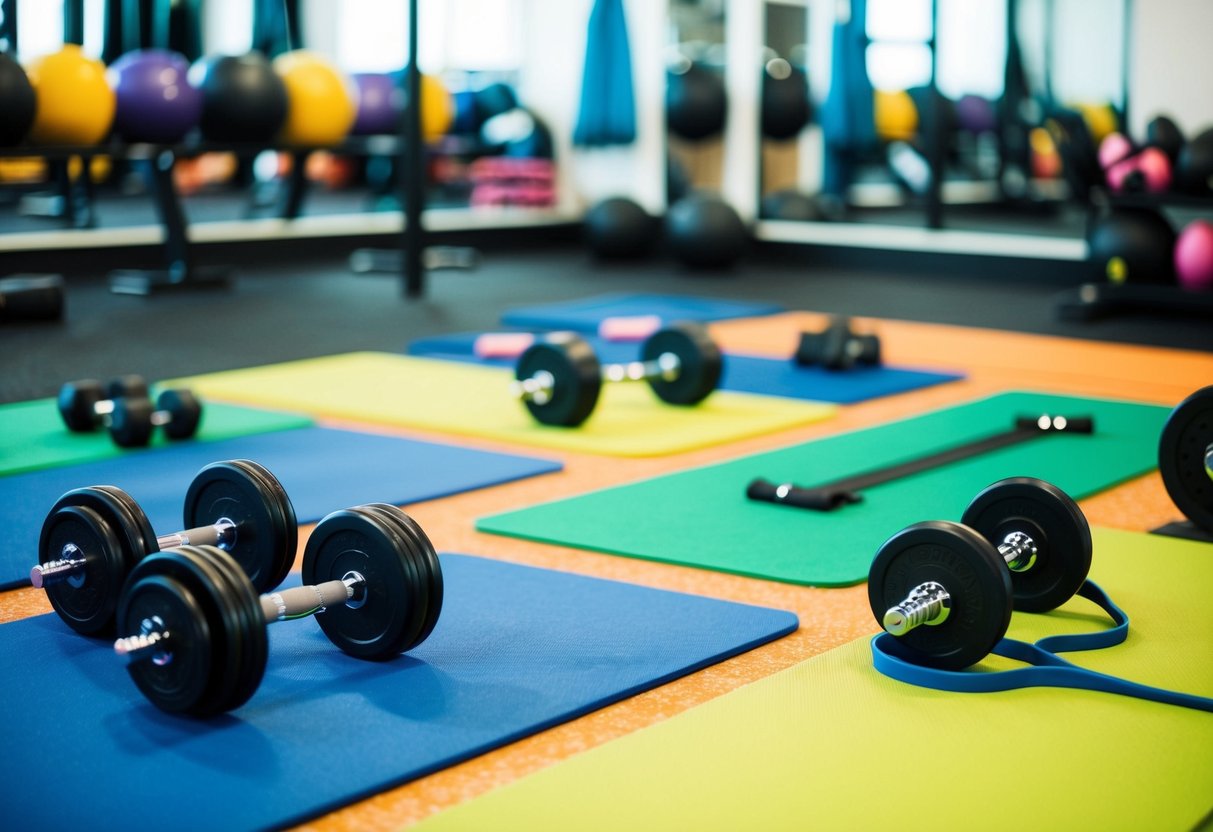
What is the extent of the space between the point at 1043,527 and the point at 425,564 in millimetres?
836

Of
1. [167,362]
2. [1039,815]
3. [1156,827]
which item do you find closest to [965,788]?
[1039,815]

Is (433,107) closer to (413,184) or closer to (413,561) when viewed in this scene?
(413,184)

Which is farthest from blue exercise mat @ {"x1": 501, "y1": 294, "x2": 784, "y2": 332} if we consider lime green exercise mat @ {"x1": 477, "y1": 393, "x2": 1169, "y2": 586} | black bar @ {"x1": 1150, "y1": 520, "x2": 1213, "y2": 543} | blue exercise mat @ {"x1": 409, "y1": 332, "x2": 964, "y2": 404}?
black bar @ {"x1": 1150, "y1": 520, "x2": 1213, "y2": 543}

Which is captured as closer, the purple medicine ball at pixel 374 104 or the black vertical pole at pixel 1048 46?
the purple medicine ball at pixel 374 104

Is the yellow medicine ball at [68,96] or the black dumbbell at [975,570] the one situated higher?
the yellow medicine ball at [68,96]

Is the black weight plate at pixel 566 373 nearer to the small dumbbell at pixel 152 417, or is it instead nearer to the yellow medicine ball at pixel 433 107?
Result: the small dumbbell at pixel 152 417

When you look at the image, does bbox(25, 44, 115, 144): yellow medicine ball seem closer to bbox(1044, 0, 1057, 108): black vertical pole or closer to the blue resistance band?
the blue resistance band

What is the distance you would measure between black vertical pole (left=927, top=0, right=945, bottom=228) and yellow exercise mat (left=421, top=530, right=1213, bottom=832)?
5.21 meters

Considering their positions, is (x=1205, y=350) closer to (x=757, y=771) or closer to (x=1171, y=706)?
(x=1171, y=706)

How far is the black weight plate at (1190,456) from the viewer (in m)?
2.34

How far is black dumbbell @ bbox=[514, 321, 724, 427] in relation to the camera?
3.29m

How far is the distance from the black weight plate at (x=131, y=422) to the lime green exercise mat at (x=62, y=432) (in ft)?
0.10

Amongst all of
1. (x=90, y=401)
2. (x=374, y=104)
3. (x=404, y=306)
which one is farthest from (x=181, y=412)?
(x=374, y=104)

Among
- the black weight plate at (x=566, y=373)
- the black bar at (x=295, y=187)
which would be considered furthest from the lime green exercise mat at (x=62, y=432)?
the black bar at (x=295, y=187)
